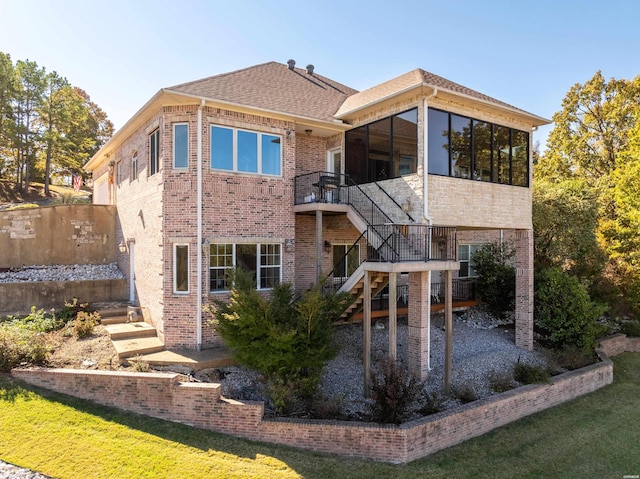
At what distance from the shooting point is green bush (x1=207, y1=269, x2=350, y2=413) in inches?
323

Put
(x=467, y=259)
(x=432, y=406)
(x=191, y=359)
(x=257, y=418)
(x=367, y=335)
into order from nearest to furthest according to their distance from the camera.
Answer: (x=257, y=418), (x=432, y=406), (x=367, y=335), (x=191, y=359), (x=467, y=259)

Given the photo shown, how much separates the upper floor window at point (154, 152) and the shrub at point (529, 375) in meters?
11.6

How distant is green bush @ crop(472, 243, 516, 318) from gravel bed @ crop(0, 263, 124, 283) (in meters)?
14.4

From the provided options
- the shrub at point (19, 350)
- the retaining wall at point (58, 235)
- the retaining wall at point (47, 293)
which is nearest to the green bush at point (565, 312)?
the shrub at point (19, 350)

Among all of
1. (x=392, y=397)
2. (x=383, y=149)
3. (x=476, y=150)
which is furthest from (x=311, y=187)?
(x=392, y=397)

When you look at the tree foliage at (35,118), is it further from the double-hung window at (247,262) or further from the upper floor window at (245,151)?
the double-hung window at (247,262)

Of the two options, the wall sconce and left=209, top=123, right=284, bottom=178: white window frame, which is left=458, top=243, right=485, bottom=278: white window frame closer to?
the wall sconce

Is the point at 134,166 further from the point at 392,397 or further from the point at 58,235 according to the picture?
the point at 392,397

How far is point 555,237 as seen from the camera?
683 inches

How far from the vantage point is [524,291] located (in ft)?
43.7

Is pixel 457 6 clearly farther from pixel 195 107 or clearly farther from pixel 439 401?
pixel 439 401

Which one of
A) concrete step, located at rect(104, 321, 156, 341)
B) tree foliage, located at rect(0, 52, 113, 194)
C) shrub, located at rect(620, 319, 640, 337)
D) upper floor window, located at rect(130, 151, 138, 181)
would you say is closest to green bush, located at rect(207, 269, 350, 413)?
concrete step, located at rect(104, 321, 156, 341)

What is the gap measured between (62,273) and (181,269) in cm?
728

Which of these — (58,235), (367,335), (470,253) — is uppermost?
(58,235)
